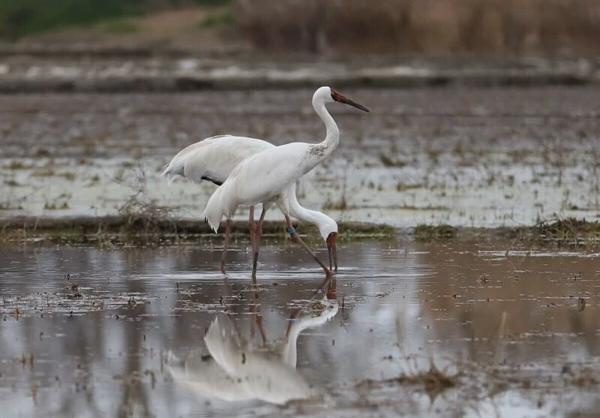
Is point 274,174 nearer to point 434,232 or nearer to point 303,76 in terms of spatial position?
point 434,232

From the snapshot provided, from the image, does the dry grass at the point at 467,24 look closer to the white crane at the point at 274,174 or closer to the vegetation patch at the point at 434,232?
the vegetation patch at the point at 434,232

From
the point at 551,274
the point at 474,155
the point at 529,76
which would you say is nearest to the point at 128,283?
the point at 551,274

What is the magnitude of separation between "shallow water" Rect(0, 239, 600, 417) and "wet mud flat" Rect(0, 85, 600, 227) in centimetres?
236

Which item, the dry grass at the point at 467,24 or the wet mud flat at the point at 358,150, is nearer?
the wet mud flat at the point at 358,150

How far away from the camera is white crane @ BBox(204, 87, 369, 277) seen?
11258mm

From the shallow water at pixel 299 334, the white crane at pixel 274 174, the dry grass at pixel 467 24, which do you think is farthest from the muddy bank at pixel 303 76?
the shallow water at pixel 299 334

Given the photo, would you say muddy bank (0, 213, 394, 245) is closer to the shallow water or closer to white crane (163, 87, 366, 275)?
Result: white crane (163, 87, 366, 275)

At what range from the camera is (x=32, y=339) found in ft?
28.2

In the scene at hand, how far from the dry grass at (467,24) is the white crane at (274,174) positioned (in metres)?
26.8

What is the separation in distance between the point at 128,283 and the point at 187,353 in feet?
8.53

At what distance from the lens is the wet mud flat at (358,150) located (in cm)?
1520

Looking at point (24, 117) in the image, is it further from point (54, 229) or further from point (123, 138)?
point (54, 229)

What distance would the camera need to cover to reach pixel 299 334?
8719mm

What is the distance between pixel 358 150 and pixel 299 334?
1354 cm
